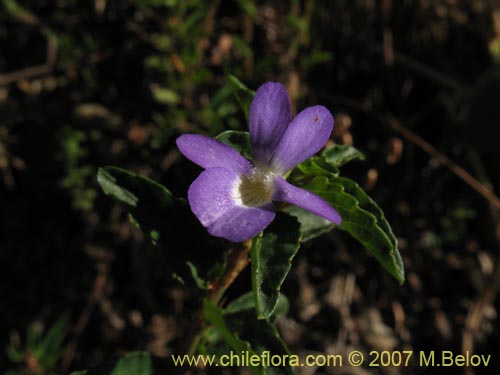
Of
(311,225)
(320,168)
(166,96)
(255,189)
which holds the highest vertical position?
(320,168)

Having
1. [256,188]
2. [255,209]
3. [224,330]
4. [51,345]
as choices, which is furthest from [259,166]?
[51,345]

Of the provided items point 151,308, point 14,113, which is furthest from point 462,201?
point 14,113

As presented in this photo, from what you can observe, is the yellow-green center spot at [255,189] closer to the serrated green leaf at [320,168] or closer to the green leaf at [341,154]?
the serrated green leaf at [320,168]

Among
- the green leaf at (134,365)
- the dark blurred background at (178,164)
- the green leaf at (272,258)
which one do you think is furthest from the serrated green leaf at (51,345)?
the green leaf at (272,258)

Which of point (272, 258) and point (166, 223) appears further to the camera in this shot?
point (166, 223)

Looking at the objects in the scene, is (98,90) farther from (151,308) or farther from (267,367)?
(267,367)

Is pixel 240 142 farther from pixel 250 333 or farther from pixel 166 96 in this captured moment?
pixel 166 96
